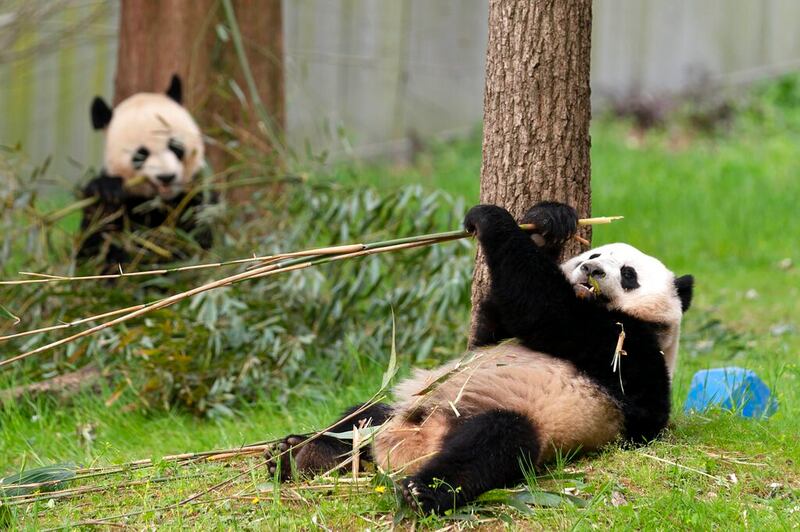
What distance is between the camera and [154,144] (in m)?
6.94

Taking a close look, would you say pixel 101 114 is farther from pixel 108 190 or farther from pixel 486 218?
pixel 486 218

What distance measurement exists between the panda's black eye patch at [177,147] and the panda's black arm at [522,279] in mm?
3576

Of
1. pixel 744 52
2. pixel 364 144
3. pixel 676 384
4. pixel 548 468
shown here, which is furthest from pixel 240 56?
pixel 744 52

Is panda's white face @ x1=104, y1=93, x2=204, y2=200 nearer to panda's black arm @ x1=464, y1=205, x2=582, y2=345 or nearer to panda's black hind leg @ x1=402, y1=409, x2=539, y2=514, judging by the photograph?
panda's black arm @ x1=464, y1=205, x2=582, y2=345

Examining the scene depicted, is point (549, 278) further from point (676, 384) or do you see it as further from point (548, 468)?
point (676, 384)

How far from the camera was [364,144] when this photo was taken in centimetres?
1257

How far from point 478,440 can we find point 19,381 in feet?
12.0

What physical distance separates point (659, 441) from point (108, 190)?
4.27 meters

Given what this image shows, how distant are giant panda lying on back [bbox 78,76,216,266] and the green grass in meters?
1.14

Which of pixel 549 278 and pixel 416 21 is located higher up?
pixel 416 21

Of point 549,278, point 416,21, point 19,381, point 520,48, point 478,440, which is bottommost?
point 19,381

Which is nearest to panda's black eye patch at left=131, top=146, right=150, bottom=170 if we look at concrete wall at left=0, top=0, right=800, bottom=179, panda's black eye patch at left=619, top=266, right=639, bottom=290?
concrete wall at left=0, top=0, right=800, bottom=179

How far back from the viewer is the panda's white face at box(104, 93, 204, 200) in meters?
6.92

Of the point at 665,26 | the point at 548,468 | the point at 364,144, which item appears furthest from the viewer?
the point at 665,26
